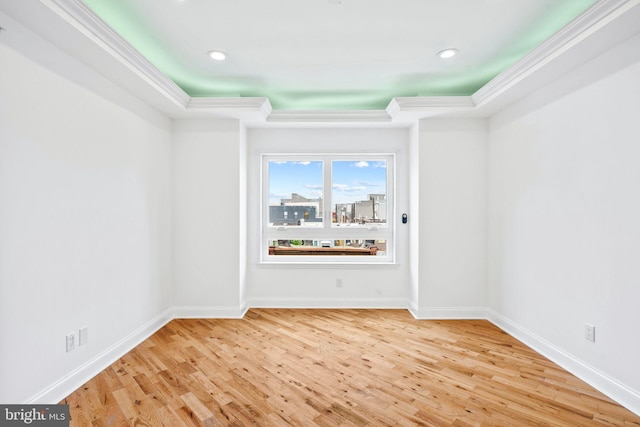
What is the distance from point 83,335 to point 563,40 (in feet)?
13.3

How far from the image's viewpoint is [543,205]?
8.67ft

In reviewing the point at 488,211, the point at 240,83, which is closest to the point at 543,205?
the point at 488,211

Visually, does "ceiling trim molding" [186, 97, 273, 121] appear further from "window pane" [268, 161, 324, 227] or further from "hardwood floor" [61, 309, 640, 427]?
"hardwood floor" [61, 309, 640, 427]

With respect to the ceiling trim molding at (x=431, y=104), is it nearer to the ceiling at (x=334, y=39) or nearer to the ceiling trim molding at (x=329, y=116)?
the ceiling at (x=334, y=39)

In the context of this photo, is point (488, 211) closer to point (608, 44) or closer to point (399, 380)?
point (608, 44)

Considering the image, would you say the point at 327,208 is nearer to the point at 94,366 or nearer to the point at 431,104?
the point at 431,104

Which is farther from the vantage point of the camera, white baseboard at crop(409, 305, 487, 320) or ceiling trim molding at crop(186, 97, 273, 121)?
white baseboard at crop(409, 305, 487, 320)

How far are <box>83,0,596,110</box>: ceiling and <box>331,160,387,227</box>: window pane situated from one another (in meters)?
1.05

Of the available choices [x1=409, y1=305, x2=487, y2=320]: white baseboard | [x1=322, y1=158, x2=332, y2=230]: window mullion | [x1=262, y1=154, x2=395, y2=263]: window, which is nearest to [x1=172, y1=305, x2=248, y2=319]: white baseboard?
[x1=262, y1=154, x2=395, y2=263]: window

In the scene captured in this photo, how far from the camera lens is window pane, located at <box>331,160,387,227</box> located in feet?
13.3

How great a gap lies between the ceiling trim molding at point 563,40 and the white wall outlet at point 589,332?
201cm

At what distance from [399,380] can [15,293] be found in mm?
2569

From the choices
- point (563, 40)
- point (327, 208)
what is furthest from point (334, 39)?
A: point (327, 208)

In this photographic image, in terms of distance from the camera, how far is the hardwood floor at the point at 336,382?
183cm
